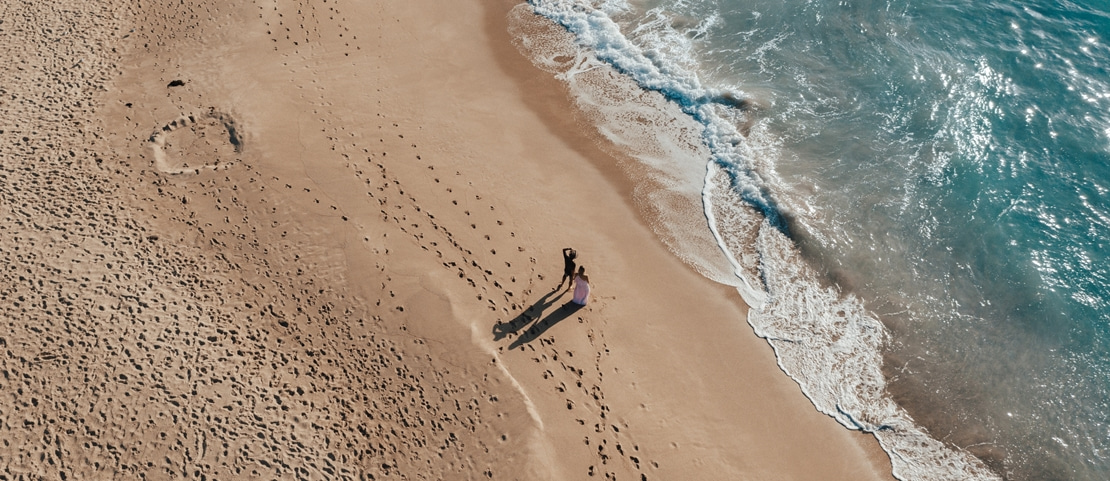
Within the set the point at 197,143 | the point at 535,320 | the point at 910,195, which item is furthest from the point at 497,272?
the point at 910,195

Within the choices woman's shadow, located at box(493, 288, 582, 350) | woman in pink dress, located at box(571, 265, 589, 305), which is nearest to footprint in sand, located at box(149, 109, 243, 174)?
woman's shadow, located at box(493, 288, 582, 350)

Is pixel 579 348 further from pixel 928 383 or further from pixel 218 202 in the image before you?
pixel 218 202

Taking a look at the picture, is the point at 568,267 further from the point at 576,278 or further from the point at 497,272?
the point at 497,272

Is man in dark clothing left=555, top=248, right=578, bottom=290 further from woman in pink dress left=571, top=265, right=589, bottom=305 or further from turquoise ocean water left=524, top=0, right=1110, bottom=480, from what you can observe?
turquoise ocean water left=524, top=0, right=1110, bottom=480

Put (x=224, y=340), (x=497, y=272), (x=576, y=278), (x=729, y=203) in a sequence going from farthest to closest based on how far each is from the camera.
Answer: (x=729, y=203)
(x=497, y=272)
(x=576, y=278)
(x=224, y=340)

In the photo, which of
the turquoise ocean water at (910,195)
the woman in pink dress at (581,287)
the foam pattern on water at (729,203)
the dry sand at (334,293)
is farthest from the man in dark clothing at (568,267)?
the turquoise ocean water at (910,195)

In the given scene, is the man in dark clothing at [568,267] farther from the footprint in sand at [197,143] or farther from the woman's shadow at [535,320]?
the footprint in sand at [197,143]
